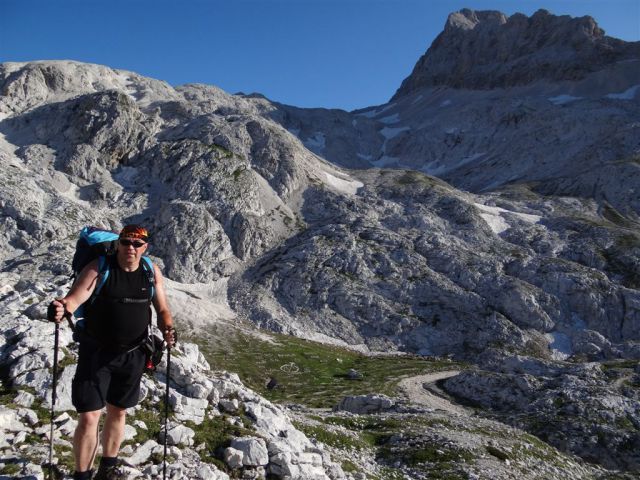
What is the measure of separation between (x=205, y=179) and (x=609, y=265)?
102 m

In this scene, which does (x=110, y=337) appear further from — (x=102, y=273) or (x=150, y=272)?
(x=150, y=272)

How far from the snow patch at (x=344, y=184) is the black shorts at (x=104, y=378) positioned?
13622cm

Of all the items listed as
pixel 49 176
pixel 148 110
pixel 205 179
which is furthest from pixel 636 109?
pixel 49 176

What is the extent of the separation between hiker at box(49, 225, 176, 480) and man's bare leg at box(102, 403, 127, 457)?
36mm

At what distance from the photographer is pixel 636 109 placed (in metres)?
199

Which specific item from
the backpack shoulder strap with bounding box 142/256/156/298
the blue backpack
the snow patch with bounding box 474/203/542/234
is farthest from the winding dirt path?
the snow patch with bounding box 474/203/542/234

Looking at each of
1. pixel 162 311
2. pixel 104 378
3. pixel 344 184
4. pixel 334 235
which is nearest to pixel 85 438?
pixel 104 378

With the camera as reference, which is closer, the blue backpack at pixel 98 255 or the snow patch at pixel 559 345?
the blue backpack at pixel 98 255

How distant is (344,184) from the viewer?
5984 inches

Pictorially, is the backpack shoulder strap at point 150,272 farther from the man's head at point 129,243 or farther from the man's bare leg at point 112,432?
the man's bare leg at point 112,432

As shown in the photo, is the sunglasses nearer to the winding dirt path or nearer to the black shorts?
the black shorts

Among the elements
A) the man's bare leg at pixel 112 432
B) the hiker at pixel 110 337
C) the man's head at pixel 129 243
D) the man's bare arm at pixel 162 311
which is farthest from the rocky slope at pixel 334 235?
the man's head at pixel 129 243

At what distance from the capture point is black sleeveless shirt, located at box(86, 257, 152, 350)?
365 inches

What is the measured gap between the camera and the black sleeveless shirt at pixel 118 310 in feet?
30.4
